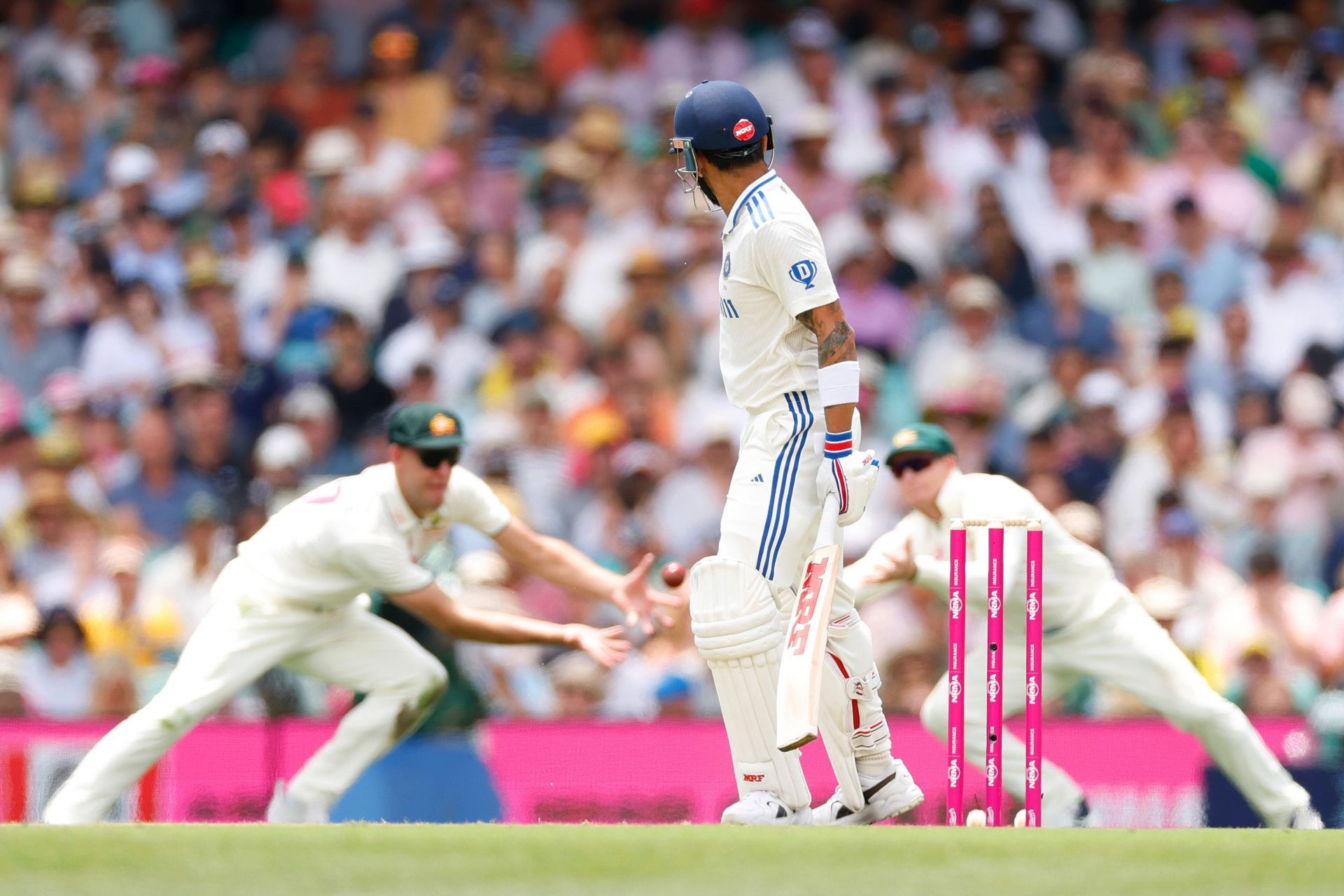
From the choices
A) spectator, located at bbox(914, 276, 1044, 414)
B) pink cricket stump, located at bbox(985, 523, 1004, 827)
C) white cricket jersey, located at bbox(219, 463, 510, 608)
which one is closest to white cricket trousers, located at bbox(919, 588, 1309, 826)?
pink cricket stump, located at bbox(985, 523, 1004, 827)

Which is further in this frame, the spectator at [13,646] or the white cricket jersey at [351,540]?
the spectator at [13,646]

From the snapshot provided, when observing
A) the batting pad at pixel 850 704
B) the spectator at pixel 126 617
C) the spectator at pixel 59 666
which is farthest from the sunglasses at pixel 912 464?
the spectator at pixel 59 666

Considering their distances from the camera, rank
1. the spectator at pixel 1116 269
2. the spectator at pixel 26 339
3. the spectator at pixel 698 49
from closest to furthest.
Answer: the spectator at pixel 1116 269 → the spectator at pixel 26 339 → the spectator at pixel 698 49

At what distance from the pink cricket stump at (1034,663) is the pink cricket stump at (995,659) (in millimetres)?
109

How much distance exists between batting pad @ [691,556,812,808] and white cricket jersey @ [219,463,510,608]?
2.00 metres

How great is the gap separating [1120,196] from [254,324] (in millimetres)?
5326

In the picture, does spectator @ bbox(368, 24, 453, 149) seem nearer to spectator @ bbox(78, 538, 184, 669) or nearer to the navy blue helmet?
spectator @ bbox(78, 538, 184, 669)

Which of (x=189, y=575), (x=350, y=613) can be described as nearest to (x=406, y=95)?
(x=189, y=575)

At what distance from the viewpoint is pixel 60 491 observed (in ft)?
35.5

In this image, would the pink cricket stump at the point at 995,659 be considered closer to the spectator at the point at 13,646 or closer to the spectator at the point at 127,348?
the spectator at the point at 13,646

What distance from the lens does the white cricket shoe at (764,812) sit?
604cm

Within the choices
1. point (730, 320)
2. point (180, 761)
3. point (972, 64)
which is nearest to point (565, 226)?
point (972, 64)

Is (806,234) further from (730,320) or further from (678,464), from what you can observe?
(678,464)

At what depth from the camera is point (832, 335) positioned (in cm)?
589
